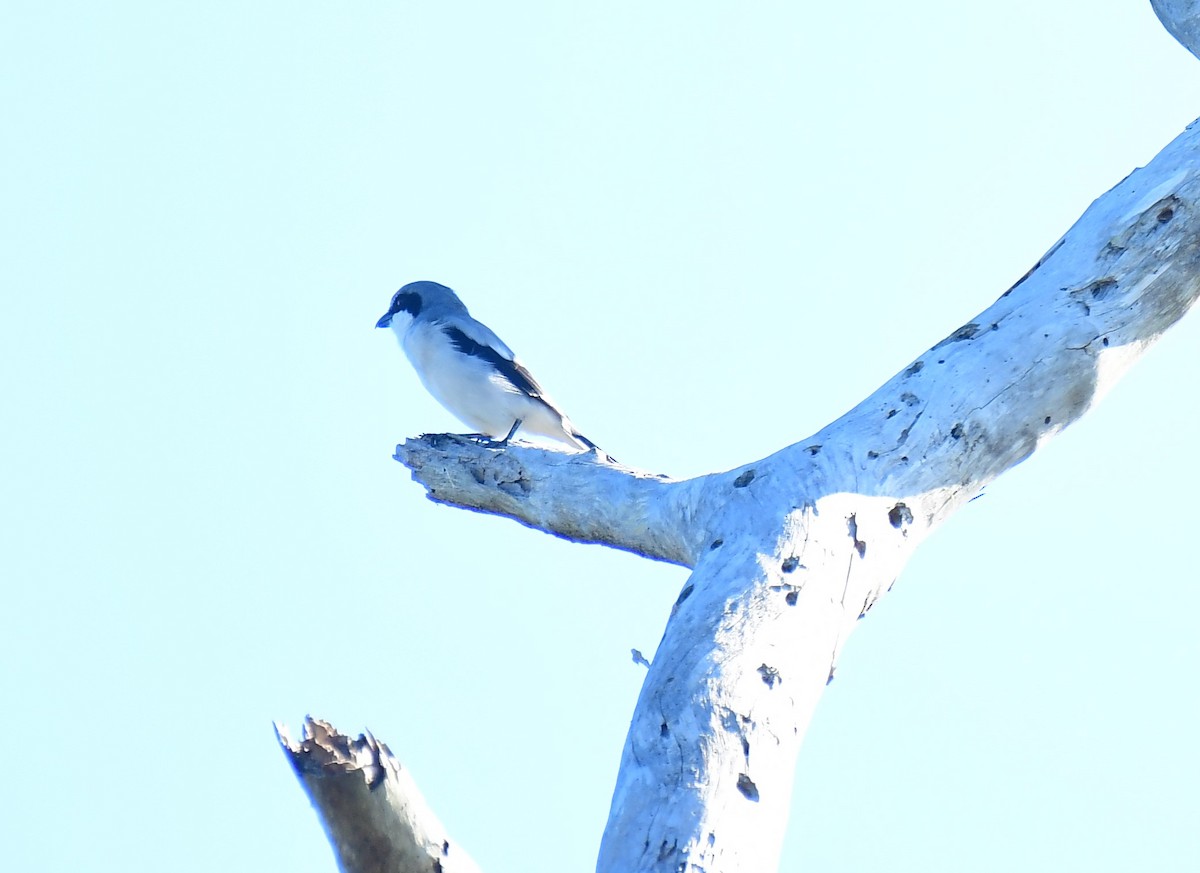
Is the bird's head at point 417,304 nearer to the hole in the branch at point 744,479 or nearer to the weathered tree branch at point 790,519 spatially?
the weathered tree branch at point 790,519

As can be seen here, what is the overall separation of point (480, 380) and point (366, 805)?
21.4ft

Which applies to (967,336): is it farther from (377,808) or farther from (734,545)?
(377,808)

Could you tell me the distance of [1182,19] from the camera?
255 inches

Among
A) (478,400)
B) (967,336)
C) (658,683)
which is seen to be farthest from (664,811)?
(478,400)

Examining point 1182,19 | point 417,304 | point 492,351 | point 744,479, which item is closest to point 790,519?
point 744,479

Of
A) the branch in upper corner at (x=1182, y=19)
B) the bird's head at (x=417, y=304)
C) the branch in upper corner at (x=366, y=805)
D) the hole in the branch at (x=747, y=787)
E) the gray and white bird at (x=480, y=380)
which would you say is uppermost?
the bird's head at (x=417, y=304)

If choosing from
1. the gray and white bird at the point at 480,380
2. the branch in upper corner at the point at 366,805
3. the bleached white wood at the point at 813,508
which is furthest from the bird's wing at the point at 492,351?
the branch in upper corner at the point at 366,805

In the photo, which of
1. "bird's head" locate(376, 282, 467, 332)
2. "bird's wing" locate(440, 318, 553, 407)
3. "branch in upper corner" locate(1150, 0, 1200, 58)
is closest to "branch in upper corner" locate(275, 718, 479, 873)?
"branch in upper corner" locate(1150, 0, 1200, 58)

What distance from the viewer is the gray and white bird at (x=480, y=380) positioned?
9.71 m

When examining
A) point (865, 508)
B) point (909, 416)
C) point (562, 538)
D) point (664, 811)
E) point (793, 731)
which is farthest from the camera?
point (562, 538)

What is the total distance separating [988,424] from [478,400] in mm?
5176

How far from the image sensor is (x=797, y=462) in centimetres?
494

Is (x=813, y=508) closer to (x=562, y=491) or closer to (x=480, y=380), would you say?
(x=562, y=491)

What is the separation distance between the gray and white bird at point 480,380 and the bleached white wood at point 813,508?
10.7 feet
